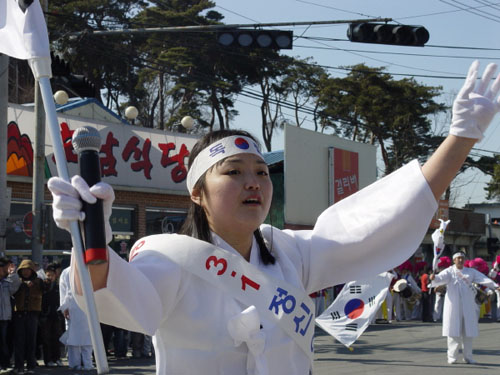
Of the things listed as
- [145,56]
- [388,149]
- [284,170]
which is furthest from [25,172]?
[388,149]

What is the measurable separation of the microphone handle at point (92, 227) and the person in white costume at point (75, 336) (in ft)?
35.4

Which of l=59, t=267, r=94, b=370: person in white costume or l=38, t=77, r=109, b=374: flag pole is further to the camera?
l=59, t=267, r=94, b=370: person in white costume

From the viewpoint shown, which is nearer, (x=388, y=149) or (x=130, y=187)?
(x=130, y=187)

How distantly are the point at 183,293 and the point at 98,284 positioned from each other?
0.48 metres

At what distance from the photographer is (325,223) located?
3211mm

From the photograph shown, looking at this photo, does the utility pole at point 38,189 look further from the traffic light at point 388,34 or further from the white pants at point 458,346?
the white pants at point 458,346

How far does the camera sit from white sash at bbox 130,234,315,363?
2902 mm

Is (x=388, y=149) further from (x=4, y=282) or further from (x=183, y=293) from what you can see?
(x=183, y=293)

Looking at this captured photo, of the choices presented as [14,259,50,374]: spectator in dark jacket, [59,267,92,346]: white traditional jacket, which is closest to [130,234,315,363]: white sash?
[14,259,50,374]: spectator in dark jacket

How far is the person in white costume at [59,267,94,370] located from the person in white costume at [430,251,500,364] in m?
5.97

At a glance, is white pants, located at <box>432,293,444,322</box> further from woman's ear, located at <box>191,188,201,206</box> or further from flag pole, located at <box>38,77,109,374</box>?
flag pole, located at <box>38,77,109,374</box>

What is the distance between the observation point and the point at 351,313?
19.6 ft

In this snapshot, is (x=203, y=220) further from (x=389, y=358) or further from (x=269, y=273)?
(x=389, y=358)

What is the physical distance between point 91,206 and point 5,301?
10498 mm
